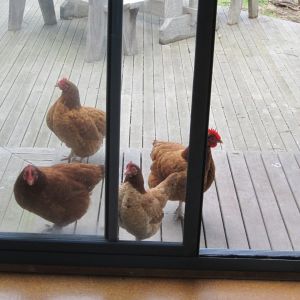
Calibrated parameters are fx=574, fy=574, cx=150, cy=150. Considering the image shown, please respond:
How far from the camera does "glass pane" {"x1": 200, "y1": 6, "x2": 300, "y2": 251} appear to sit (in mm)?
2062

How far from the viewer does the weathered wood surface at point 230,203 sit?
1757 mm

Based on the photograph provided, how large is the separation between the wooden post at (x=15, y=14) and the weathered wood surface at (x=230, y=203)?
1.21 feet

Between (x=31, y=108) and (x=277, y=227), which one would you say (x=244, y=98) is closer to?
(x=277, y=227)

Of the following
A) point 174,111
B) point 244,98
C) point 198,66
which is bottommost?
point 244,98

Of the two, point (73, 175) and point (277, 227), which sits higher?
point (73, 175)

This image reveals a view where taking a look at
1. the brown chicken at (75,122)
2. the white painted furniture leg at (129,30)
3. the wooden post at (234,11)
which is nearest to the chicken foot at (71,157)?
the brown chicken at (75,122)

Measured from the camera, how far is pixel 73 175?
1753mm

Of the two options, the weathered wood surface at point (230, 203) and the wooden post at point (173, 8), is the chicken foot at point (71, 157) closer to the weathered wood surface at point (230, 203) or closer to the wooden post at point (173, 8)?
the weathered wood surface at point (230, 203)

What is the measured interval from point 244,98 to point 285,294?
147cm

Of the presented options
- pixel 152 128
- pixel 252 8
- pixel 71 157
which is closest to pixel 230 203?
pixel 152 128

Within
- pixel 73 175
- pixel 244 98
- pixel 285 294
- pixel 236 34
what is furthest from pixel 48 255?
pixel 236 34

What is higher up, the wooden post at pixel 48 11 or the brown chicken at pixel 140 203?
the wooden post at pixel 48 11

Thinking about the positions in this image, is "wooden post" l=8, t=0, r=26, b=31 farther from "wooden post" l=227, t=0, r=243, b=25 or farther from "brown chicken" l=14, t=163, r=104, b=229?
"wooden post" l=227, t=0, r=243, b=25

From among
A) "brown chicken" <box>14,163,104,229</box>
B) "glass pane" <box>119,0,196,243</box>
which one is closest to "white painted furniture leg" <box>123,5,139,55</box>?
"glass pane" <box>119,0,196,243</box>
